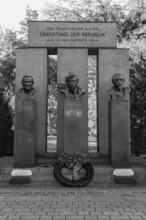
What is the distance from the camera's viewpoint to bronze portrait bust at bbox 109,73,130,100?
32.9ft

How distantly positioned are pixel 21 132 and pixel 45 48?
355 cm

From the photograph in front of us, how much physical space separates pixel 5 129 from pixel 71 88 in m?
4.69

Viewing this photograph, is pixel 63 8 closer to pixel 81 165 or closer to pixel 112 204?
pixel 81 165

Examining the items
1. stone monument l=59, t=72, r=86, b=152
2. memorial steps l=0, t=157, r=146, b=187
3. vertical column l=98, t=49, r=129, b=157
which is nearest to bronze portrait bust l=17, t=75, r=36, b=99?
stone monument l=59, t=72, r=86, b=152

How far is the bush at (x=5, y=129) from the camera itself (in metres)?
13.1

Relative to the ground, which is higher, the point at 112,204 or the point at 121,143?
the point at 121,143

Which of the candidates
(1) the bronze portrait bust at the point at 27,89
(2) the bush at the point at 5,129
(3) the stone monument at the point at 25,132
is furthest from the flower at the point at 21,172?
(2) the bush at the point at 5,129

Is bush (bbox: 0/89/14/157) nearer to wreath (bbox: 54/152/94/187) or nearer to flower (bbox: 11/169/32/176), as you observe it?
flower (bbox: 11/169/32/176)

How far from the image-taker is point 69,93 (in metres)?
10.1

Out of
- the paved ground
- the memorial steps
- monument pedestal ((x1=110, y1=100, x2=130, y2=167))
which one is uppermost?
monument pedestal ((x1=110, y1=100, x2=130, y2=167))

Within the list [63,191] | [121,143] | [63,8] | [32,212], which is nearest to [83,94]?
[121,143]

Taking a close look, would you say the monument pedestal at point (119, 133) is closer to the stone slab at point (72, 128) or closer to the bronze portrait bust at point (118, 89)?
the bronze portrait bust at point (118, 89)

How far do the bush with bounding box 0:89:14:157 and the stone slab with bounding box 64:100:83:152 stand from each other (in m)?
4.38

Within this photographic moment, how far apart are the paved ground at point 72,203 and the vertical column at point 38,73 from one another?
114 inches
